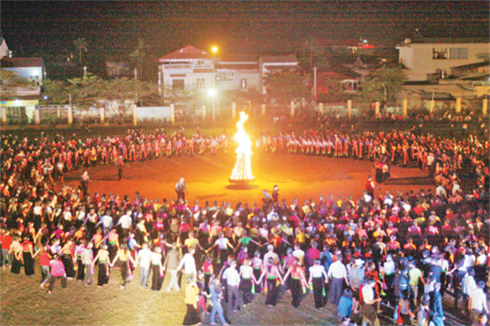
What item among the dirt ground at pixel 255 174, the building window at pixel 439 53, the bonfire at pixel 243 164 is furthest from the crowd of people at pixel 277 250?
the building window at pixel 439 53

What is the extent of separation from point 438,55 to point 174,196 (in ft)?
125

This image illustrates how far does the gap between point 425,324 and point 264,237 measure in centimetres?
415

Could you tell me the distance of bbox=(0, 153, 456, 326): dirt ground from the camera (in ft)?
29.1

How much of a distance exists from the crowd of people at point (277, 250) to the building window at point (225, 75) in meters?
40.1

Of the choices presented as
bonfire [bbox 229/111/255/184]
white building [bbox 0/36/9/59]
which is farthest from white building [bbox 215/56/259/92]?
bonfire [bbox 229/111/255/184]

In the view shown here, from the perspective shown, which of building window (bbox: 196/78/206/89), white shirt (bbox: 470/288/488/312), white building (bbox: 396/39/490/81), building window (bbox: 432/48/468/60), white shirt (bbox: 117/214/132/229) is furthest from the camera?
building window (bbox: 196/78/206/89)

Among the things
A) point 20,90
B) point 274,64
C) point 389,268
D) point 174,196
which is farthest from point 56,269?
point 274,64

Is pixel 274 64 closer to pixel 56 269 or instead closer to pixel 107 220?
pixel 107 220

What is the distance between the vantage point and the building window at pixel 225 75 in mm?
54031

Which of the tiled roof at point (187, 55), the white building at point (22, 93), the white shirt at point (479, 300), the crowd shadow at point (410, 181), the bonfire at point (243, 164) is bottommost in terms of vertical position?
the white shirt at point (479, 300)

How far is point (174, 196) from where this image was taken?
18594 millimetres

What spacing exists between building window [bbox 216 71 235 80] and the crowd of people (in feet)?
132

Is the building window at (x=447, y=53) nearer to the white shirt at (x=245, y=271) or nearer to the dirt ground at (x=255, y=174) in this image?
the dirt ground at (x=255, y=174)

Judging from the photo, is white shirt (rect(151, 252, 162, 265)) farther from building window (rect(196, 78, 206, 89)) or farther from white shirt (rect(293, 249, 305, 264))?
building window (rect(196, 78, 206, 89))
